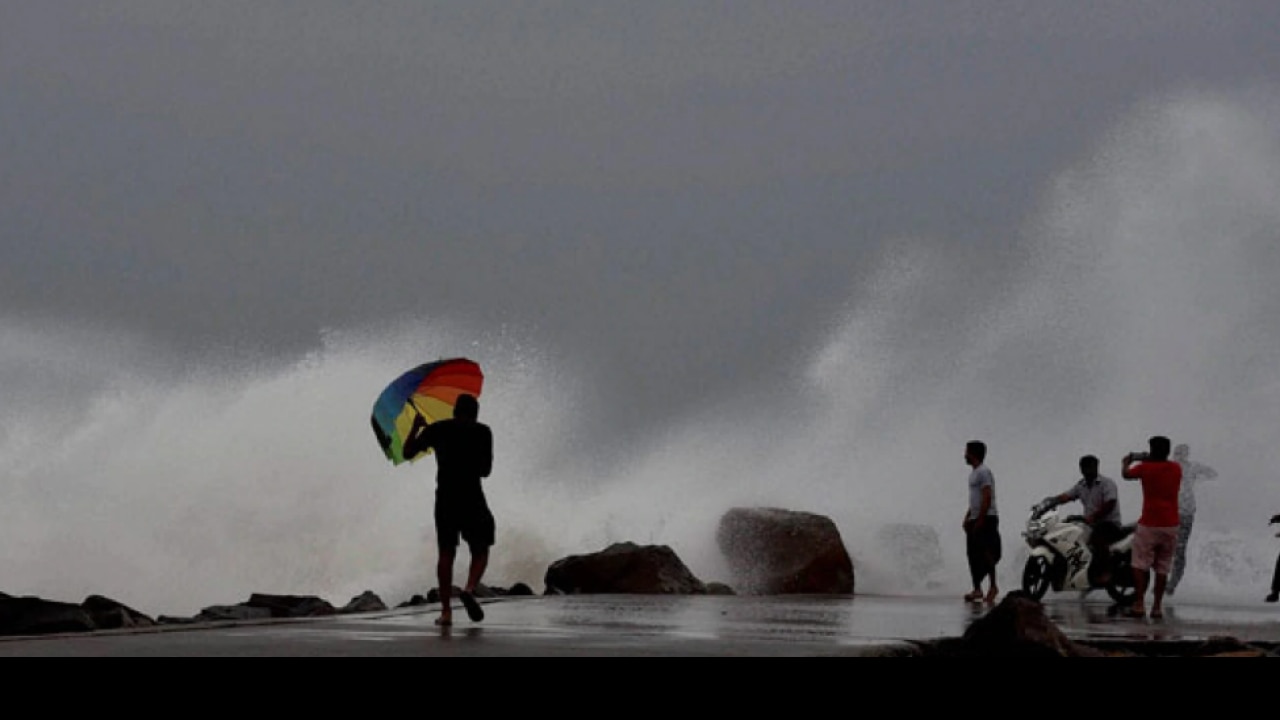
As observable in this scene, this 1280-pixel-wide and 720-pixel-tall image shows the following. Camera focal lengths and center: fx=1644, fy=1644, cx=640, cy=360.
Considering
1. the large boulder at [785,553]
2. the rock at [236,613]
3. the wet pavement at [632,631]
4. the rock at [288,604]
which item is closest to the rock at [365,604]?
the rock at [288,604]

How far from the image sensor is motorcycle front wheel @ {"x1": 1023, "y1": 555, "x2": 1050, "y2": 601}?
1850cm

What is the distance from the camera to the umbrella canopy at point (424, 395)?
15.2m

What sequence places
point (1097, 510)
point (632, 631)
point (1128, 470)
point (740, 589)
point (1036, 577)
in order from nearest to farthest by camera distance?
1. point (632, 631)
2. point (1128, 470)
3. point (1097, 510)
4. point (1036, 577)
5. point (740, 589)

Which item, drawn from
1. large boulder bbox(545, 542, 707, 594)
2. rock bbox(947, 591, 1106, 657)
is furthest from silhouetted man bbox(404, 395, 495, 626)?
large boulder bbox(545, 542, 707, 594)

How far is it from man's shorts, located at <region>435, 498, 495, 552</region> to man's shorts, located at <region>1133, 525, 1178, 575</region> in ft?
21.6

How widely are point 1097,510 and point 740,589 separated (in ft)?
27.9

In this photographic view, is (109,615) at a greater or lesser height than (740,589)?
lesser

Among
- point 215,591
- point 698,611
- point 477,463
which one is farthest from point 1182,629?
point 215,591

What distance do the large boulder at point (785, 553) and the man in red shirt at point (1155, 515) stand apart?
30.1 feet

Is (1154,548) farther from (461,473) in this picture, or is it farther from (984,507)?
(461,473)

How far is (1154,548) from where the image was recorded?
49.3 ft

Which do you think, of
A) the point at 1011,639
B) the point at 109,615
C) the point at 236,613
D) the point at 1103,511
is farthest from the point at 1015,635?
the point at 236,613

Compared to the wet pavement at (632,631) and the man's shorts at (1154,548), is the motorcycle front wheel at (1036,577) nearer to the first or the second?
the wet pavement at (632,631)
